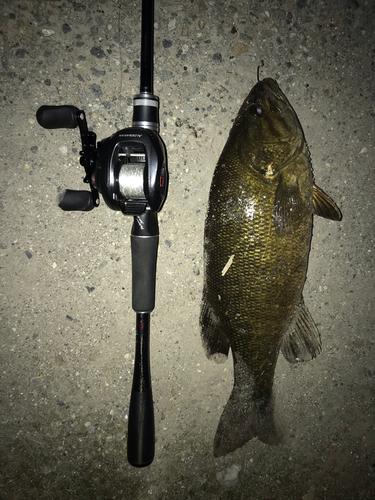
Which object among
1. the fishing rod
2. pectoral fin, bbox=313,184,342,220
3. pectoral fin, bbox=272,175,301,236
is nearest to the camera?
the fishing rod

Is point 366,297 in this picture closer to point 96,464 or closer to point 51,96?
point 96,464

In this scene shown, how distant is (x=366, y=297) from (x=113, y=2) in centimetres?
217

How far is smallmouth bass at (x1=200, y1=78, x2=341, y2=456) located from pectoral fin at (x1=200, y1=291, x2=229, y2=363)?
3cm

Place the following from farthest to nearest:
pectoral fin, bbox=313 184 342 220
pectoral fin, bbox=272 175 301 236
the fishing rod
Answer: pectoral fin, bbox=313 184 342 220, pectoral fin, bbox=272 175 301 236, the fishing rod

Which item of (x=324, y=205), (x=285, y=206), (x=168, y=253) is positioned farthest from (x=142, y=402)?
(x=324, y=205)

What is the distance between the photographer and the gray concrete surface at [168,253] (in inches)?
61.7

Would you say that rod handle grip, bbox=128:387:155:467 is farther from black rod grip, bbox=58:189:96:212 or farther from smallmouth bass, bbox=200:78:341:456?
black rod grip, bbox=58:189:96:212

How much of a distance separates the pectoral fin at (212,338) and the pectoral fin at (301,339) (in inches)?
12.4

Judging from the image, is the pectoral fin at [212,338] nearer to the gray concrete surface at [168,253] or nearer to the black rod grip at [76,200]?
the gray concrete surface at [168,253]

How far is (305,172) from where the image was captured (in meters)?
1.42

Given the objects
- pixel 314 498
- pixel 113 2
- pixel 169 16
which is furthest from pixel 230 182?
pixel 314 498

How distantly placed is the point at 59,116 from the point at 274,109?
96cm

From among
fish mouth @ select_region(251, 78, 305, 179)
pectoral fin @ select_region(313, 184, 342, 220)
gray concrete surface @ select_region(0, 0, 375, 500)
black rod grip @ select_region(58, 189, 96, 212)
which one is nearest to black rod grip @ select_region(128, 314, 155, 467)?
gray concrete surface @ select_region(0, 0, 375, 500)

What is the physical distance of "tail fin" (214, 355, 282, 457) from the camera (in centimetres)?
155
